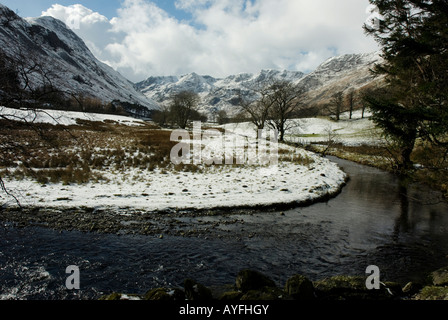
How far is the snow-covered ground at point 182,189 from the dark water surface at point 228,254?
2.44 metres

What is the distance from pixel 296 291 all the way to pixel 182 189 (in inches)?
406

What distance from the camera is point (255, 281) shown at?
18.8 ft

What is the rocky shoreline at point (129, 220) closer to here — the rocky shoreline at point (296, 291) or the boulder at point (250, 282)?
the boulder at point (250, 282)

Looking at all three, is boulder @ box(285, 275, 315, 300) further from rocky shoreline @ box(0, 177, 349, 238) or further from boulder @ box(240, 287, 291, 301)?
rocky shoreline @ box(0, 177, 349, 238)

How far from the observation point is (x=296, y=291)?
5.24m

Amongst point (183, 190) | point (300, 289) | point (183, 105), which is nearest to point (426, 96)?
point (300, 289)

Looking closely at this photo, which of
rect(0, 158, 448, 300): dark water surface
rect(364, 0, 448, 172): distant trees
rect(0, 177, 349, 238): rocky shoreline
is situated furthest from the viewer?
rect(0, 177, 349, 238): rocky shoreline

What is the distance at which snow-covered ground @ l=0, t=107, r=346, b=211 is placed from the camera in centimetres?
1198

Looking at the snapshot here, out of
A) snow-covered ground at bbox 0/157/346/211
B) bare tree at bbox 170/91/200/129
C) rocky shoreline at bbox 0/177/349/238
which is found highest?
bare tree at bbox 170/91/200/129

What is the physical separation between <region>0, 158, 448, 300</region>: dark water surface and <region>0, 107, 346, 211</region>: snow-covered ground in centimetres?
244

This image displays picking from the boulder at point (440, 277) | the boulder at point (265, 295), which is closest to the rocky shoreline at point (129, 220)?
the boulder at point (265, 295)

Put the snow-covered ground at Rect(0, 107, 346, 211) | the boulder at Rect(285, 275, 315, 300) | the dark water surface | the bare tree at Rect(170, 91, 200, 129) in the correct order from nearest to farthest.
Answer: the boulder at Rect(285, 275, 315, 300) < the dark water surface < the snow-covered ground at Rect(0, 107, 346, 211) < the bare tree at Rect(170, 91, 200, 129)

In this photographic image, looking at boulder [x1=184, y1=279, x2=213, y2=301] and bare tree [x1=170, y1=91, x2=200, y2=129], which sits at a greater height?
bare tree [x1=170, y1=91, x2=200, y2=129]

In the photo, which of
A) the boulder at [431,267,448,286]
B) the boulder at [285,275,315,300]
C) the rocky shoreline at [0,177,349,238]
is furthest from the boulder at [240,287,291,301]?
the boulder at [431,267,448,286]
